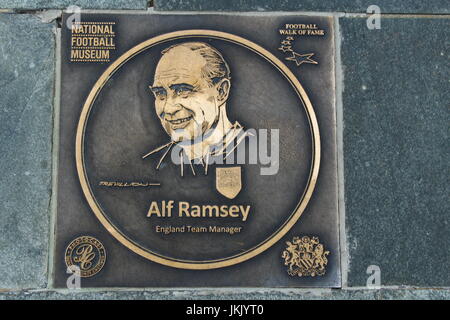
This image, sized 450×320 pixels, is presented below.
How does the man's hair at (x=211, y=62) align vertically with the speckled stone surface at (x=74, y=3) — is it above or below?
below

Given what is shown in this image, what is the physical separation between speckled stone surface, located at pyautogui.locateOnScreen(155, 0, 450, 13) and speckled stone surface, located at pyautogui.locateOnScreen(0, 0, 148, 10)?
0.14 meters

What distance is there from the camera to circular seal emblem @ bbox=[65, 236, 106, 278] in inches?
95.8

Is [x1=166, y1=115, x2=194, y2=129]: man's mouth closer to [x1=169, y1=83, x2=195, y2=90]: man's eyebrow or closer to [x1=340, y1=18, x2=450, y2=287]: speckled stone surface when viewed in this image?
[x1=169, y1=83, x2=195, y2=90]: man's eyebrow

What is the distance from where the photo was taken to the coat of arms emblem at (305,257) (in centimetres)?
246

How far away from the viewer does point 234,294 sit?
2.47m

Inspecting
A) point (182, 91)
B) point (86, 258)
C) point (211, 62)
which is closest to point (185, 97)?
point (182, 91)

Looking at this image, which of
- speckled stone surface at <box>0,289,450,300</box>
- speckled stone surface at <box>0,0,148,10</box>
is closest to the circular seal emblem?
speckled stone surface at <box>0,289,450,300</box>

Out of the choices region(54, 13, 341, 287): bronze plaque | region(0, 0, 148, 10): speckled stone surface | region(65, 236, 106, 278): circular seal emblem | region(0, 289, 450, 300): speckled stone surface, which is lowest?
region(0, 289, 450, 300): speckled stone surface

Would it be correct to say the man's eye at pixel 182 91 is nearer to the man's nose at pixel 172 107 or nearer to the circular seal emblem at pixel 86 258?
the man's nose at pixel 172 107

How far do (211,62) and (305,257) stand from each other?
46.6 inches

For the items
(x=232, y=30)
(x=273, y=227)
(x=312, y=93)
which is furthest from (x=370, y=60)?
(x=273, y=227)

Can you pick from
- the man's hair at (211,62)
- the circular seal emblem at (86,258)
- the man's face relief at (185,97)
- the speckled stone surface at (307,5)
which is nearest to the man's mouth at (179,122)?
the man's face relief at (185,97)

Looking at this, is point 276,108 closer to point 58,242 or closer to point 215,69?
point 215,69

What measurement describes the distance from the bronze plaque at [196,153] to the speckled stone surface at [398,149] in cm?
15
